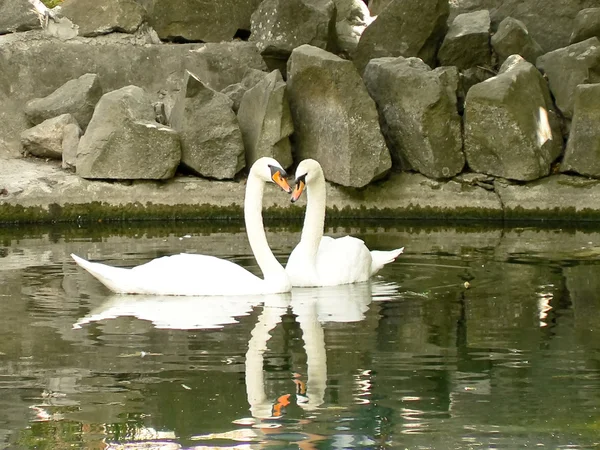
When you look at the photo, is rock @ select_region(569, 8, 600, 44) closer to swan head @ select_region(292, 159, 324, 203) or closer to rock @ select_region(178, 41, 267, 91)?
rock @ select_region(178, 41, 267, 91)

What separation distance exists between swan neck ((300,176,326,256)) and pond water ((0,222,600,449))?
42 cm

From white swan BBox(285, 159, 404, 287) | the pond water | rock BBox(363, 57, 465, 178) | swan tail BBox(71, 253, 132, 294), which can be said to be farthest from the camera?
rock BBox(363, 57, 465, 178)

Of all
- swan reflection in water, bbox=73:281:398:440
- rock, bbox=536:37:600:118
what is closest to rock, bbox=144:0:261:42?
rock, bbox=536:37:600:118

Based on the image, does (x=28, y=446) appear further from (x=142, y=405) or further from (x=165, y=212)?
(x=165, y=212)

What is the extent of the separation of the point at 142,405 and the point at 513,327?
8.96 ft

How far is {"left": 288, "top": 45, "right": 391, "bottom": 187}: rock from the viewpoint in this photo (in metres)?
14.1

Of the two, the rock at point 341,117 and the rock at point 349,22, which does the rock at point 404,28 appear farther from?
the rock at point 341,117

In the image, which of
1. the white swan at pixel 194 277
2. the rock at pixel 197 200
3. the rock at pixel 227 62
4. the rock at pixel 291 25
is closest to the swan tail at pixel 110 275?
the white swan at pixel 194 277

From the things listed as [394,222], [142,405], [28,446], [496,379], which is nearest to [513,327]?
[496,379]

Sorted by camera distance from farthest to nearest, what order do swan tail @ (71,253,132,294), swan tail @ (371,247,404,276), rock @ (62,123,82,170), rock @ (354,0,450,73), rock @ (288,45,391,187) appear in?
rock @ (354,0,450,73)
rock @ (62,123,82,170)
rock @ (288,45,391,187)
swan tail @ (371,247,404,276)
swan tail @ (71,253,132,294)

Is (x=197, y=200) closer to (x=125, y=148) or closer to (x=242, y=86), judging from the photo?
(x=125, y=148)

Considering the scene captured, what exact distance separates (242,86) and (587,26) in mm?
4483

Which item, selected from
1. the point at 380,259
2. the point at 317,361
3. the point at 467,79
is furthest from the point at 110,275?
the point at 467,79

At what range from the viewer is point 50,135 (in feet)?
49.0
